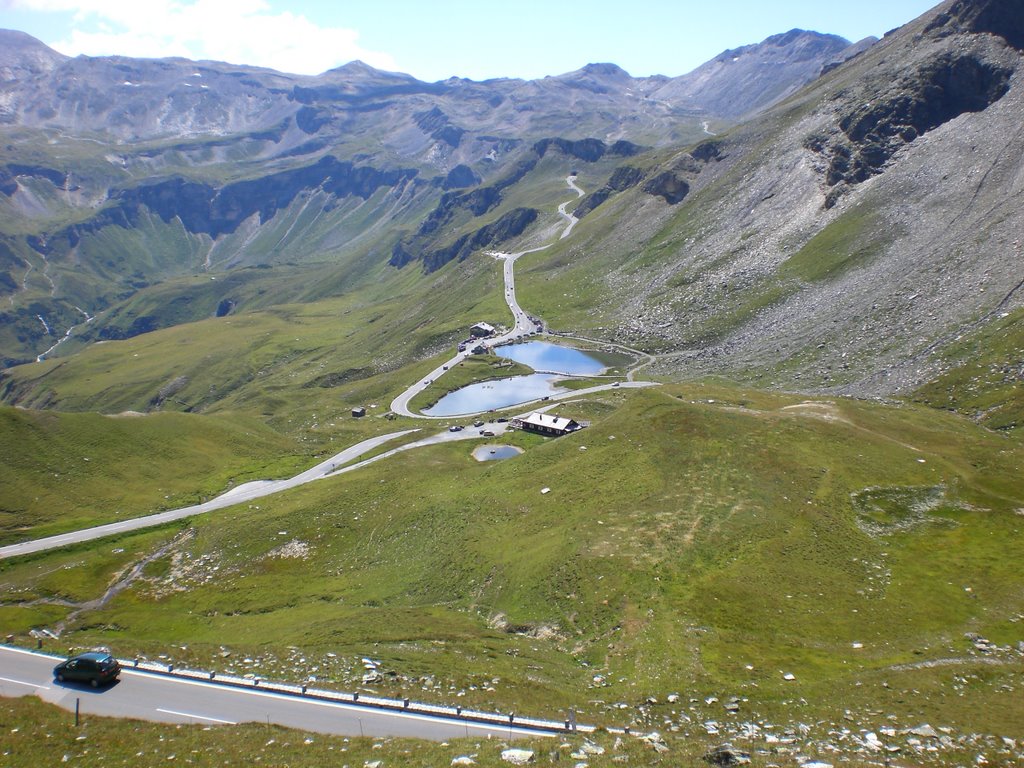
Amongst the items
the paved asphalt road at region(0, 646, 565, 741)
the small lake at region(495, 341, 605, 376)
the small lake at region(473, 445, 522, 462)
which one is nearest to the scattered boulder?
the paved asphalt road at region(0, 646, 565, 741)

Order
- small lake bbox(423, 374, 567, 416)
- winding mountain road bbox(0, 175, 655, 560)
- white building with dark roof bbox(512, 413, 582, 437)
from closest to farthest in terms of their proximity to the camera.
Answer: winding mountain road bbox(0, 175, 655, 560)
white building with dark roof bbox(512, 413, 582, 437)
small lake bbox(423, 374, 567, 416)

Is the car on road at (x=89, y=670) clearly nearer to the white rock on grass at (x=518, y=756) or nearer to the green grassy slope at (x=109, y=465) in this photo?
the white rock on grass at (x=518, y=756)

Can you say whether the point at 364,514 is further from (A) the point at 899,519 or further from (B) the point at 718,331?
(B) the point at 718,331

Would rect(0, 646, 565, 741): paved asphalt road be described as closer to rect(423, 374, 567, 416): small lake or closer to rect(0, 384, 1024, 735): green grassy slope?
rect(0, 384, 1024, 735): green grassy slope

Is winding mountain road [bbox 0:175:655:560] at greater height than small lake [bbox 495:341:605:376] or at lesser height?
lesser

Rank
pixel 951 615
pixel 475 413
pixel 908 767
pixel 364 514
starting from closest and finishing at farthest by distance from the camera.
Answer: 1. pixel 908 767
2. pixel 951 615
3. pixel 364 514
4. pixel 475 413

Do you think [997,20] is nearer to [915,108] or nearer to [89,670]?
[915,108]

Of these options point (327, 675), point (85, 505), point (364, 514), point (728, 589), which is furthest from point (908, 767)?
point (85, 505)
